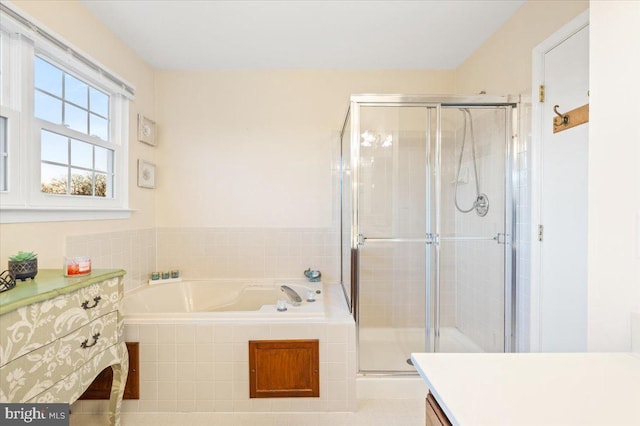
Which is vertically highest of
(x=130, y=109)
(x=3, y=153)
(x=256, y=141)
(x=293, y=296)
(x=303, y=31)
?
(x=303, y=31)

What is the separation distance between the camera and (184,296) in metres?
2.64

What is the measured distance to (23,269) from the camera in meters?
1.35

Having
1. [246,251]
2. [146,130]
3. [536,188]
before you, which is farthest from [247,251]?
[536,188]

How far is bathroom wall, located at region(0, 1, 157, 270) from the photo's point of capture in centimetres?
157

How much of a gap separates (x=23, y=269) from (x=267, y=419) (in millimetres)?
1424

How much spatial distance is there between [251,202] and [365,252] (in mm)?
1173

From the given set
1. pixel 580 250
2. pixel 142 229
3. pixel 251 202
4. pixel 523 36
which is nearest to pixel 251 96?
pixel 251 202

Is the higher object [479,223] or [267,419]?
[479,223]

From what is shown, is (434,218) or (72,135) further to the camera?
(434,218)

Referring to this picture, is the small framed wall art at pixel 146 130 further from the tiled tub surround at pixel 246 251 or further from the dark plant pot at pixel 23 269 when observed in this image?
the dark plant pot at pixel 23 269

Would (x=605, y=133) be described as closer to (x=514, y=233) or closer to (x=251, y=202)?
(x=514, y=233)

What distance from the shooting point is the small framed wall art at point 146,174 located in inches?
99.7

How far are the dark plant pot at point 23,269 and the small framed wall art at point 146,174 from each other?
4.13ft

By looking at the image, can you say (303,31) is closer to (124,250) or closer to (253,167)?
(253,167)
